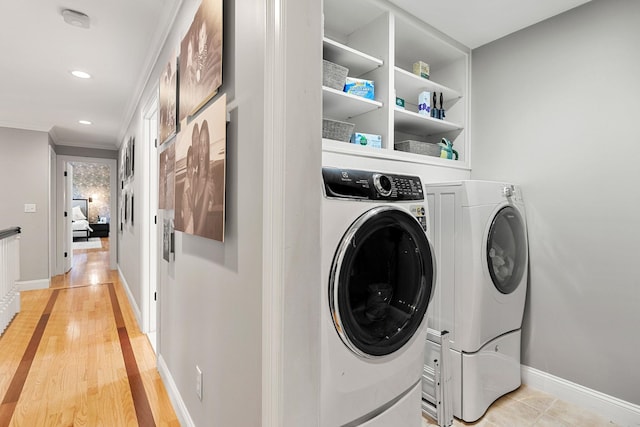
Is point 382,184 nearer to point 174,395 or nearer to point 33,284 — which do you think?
point 174,395

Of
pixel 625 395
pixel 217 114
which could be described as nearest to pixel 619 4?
A: pixel 625 395

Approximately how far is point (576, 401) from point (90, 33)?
12.7 ft

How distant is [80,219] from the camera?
10.3 m

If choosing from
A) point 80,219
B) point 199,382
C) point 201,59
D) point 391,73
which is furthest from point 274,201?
point 80,219

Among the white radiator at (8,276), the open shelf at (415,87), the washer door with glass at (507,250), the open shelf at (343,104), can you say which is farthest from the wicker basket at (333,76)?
the white radiator at (8,276)

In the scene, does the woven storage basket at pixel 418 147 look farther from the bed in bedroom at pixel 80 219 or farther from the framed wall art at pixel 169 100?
the bed in bedroom at pixel 80 219

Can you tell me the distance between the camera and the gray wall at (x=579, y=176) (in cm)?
175

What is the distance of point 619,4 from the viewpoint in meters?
1.77

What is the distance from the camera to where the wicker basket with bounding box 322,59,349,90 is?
1.75 m

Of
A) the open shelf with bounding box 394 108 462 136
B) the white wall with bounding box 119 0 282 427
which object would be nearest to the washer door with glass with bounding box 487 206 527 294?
the open shelf with bounding box 394 108 462 136

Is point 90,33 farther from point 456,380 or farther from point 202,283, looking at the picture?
point 456,380

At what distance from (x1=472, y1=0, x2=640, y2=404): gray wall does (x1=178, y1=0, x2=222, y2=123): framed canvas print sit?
1.98 metres

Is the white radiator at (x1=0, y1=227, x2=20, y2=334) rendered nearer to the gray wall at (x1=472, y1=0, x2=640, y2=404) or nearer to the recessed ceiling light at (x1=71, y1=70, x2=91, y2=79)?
the recessed ceiling light at (x1=71, y1=70, x2=91, y2=79)

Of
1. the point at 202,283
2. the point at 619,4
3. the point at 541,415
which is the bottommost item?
the point at 541,415
